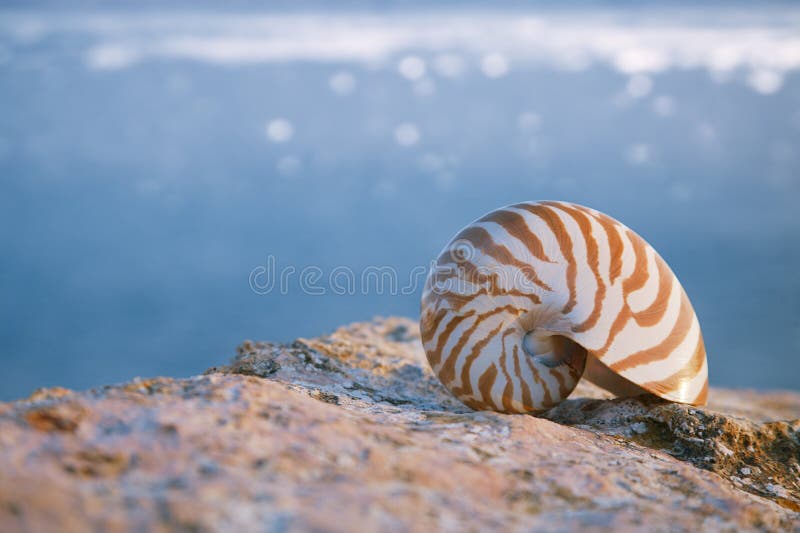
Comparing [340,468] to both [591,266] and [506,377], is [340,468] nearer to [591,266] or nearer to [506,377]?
[506,377]

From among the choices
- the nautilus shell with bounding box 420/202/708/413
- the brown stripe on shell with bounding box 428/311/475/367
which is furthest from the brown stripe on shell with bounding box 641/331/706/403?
the brown stripe on shell with bounding box 428/311/475/367

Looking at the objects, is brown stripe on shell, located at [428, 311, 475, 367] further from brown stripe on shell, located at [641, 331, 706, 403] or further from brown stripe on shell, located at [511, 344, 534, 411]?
brown stripe on shell, located at [641, 331, 706, 403]

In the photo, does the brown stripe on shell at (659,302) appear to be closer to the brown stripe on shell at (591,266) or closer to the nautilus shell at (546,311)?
the nautilus shell at (546,311)

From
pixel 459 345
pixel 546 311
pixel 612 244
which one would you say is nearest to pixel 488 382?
pixel 459 345

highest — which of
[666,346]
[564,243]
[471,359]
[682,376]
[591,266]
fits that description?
[564,243]

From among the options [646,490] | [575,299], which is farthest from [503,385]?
[646,490]
